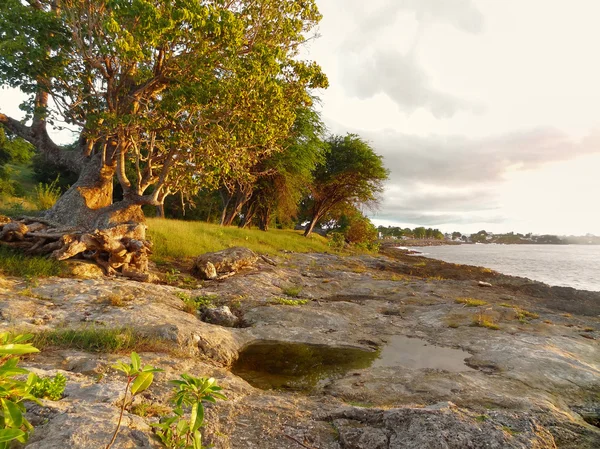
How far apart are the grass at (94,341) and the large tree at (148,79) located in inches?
296

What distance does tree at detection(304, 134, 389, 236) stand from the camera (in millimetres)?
38750

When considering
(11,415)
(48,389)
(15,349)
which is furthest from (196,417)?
(48,389)

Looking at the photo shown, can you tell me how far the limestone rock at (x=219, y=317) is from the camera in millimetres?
8062

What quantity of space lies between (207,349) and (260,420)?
2669 millimetres

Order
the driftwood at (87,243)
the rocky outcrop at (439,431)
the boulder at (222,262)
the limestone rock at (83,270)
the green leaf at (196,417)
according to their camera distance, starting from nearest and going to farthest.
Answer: the green leaf at (196,417)
the rocky outcrop at (439,431)
the limestone rock at (83,270)
the driftwood at (87,243)
the boulder at (222,262)

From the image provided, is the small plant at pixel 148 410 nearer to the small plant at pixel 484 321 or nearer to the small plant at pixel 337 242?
the small plant at pixel 484 321

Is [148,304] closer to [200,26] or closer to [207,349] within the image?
[207,349]

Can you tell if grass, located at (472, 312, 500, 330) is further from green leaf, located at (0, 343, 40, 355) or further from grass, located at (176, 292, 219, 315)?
green leaf, located at (0, 343, 40, 355)

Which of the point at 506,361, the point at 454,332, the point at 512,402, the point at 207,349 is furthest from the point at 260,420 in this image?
the point at 454,332

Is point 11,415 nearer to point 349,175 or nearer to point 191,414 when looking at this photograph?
point 191,414

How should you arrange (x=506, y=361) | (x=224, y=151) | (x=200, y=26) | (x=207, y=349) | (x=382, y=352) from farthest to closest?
1. (x=224, y=151)
2. (x=200, y=26)
3. (x=382, y=352)
4. (x=506, y=361)
5. (x=207, y=349)

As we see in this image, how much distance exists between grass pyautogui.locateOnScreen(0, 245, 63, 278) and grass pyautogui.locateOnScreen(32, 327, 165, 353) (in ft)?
13.3

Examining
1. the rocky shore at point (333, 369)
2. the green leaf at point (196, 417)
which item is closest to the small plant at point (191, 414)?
the green leaf at point (196, 417)

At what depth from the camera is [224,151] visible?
1302 cm
